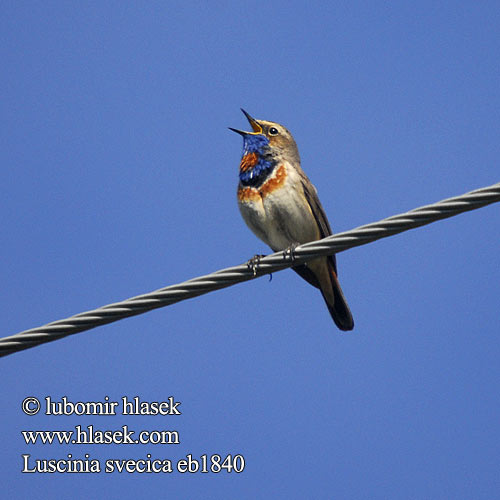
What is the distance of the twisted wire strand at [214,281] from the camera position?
488 centimetres

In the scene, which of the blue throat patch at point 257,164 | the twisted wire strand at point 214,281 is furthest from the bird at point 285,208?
the twisted wire strand at point 214,281

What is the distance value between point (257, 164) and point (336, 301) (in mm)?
1926

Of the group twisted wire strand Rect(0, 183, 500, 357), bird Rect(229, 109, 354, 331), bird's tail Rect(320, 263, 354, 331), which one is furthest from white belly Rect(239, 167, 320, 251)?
twisted wire strand Rect(0, 183, 500, 357)

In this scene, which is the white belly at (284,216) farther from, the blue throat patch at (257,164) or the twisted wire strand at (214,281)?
the twisted wire strand at (214,281)

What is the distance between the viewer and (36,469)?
8.62 meters

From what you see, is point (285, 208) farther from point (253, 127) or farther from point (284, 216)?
point (253, 127)

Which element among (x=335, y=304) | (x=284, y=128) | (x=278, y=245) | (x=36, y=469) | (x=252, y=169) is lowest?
(x=36, y=469)

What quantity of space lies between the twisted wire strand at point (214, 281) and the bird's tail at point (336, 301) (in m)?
3.23

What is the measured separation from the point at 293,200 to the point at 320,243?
2.75 meters

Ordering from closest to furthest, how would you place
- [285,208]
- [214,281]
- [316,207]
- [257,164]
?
[214,281] → [285,208] → [316,207] → [257,164]

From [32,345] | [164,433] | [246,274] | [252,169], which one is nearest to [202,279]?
[246,274]

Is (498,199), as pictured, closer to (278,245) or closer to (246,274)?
(246,274)

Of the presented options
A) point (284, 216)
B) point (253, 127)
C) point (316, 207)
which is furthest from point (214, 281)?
point (253, 127)

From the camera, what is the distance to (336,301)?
29.0ft
